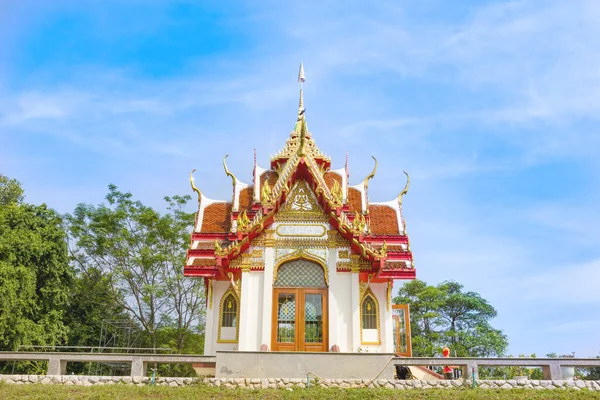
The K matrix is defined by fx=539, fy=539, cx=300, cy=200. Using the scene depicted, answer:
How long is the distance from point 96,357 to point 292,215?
6.36 meters

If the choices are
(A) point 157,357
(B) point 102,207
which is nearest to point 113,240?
(B) point 102,207

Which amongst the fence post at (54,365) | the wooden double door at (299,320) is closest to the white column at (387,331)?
the wooden double door at (299,320)

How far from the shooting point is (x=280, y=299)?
1488 centimetres

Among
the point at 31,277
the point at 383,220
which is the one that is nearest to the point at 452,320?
the point at 383,220

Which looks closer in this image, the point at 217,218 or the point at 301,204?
the point at 301,204

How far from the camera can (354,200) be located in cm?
1817

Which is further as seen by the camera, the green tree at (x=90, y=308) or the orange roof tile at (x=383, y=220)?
the green tree at (x=90, y=308)

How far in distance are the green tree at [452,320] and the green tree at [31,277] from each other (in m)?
18.8

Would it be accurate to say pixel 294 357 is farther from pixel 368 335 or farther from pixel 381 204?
pixel 381 204

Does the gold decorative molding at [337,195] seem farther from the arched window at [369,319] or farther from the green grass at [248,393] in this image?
the green grass at [248,393]

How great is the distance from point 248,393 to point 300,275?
4.93 meters

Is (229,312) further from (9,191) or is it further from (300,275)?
(9,191)

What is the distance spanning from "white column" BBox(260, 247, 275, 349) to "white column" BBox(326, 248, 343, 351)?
5.19ft

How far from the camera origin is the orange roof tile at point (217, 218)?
17.0 metres
